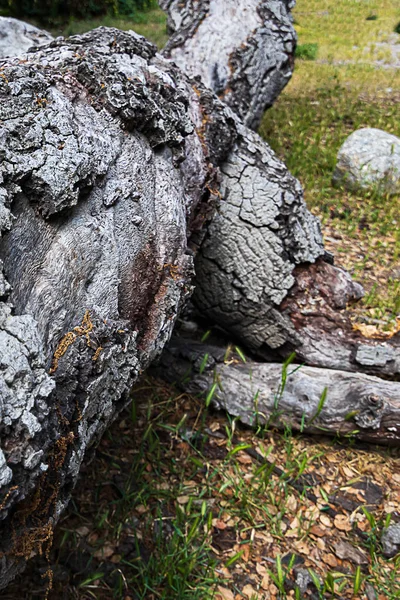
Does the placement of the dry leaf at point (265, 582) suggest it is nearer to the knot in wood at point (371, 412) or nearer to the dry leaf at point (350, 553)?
the dry leaf at point (350, 553)

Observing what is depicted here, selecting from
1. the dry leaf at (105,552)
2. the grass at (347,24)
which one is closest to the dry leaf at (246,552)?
the dry leaf at (105,552)

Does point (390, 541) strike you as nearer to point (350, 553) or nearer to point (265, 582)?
point (350, 553)

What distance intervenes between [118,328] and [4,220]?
443mm

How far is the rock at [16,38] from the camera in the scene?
3764mm

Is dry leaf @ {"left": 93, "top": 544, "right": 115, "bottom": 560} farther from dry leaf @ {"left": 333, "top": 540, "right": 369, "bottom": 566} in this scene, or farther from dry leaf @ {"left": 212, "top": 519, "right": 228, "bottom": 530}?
dry leaf @ {"left": 333, "top": 540, "right": 369, "bottom": 566}

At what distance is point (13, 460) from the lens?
3.68 ft

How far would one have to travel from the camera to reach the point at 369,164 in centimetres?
468

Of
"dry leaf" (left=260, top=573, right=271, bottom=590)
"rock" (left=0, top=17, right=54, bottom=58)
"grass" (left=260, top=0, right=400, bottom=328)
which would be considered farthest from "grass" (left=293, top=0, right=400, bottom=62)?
"dry leaf" (left=260, top=573, right=271, bottom=590)

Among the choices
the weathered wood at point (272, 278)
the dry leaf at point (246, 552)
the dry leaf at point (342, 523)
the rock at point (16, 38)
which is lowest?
the dry leaf at point (246, 552)

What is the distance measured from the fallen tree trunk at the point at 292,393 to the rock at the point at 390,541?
1.50 ft

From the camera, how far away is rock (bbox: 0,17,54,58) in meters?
3.76

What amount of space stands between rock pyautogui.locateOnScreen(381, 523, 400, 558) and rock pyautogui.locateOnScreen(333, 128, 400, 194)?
3211mm

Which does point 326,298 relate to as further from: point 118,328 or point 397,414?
point 118,328

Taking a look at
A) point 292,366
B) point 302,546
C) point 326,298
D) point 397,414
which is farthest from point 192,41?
point 302,546
